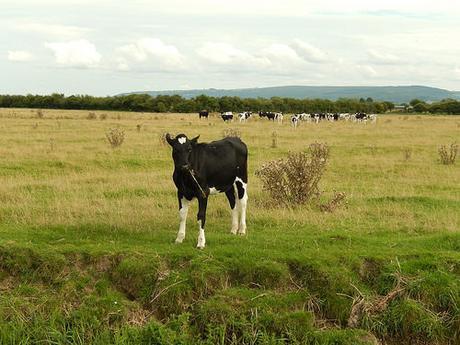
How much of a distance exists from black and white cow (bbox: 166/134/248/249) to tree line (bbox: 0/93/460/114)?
76.8 metres

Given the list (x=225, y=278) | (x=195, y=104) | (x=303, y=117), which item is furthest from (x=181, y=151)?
(x=195, y=104)

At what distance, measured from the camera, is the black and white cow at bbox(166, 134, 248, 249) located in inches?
405

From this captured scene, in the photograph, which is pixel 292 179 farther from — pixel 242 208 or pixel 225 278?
pixel 225 278

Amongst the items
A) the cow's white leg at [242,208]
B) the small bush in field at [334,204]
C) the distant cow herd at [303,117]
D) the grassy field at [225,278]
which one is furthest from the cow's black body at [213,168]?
the distant cow herd at [303,117]

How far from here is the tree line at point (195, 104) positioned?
91.2 metres

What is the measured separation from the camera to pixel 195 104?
90750 mm

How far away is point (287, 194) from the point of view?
15188 millimetres

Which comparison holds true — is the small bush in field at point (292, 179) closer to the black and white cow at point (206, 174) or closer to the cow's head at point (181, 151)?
the black and white cow at point (206, 174)

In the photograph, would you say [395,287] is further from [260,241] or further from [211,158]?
[211,158]

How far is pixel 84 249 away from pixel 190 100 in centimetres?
8375

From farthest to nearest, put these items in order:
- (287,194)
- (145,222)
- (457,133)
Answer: (457,133), (287,194), (145,222)

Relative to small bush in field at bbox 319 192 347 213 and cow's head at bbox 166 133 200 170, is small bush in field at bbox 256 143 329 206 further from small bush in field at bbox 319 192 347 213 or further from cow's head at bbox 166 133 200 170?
cow's head at bbox 166 133 200 170

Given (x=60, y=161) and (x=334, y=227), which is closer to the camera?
(x=334, y=227)

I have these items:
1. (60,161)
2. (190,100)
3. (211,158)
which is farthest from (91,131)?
(190,100)
